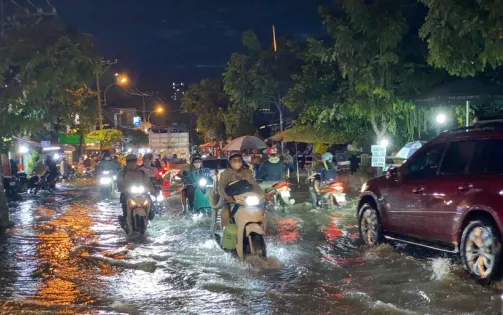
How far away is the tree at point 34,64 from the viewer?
12.6 meters

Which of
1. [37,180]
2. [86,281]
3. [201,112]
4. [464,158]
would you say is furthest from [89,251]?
[201,112]

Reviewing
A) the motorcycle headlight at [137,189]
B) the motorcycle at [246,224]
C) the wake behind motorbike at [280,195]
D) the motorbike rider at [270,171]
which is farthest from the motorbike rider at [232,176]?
the motorbike rider at [270,171]

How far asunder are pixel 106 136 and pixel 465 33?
35.7m

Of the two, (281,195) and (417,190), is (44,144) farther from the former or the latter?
(417,190)

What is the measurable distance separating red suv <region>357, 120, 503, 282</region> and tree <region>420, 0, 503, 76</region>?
2688mm

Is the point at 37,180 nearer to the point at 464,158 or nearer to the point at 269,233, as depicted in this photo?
the point at 269,233

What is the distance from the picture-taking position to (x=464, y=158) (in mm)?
8047

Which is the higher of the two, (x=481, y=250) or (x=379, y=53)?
(x=379, y=53)

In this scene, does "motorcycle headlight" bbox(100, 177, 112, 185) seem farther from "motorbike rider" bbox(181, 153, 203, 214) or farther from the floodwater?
the floodwater

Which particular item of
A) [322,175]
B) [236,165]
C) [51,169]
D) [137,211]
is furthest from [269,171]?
[51,169]

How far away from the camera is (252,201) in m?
8.79

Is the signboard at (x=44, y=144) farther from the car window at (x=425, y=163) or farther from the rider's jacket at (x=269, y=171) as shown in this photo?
the car window at (x=425, y=163)

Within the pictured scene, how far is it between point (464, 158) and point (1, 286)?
21.0ft

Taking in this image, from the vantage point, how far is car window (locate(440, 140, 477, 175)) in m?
7.96
